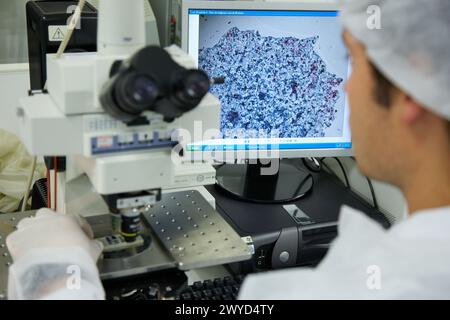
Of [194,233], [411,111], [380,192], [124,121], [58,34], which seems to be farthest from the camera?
[380,192]

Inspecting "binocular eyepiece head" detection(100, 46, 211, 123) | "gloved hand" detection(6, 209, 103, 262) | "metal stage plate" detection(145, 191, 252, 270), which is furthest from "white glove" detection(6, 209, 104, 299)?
"binocular eyepiece head" detection(100, 46, 211, 123)

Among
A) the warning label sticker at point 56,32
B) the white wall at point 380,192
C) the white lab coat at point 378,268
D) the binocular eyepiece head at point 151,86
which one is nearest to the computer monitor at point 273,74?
the white wall at point 380,192

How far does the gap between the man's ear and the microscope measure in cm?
30

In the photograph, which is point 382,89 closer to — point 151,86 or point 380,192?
point 151,86

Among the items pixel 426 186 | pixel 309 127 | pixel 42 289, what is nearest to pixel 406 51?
pixel 426 186

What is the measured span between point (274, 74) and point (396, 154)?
711 mm

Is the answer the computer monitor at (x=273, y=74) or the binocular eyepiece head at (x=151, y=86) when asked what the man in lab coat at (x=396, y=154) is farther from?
the computer monitor at (x=273, y=74)

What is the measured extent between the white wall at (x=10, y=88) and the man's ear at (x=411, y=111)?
142 cm

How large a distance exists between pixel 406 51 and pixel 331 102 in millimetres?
791

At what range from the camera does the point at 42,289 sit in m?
1.03

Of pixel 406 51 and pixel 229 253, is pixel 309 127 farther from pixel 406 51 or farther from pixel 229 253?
pixel 406 51

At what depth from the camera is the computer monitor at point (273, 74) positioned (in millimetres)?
1523

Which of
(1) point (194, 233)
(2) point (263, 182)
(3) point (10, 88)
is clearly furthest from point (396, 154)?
(3) point (10, 88)

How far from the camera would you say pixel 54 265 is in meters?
1.05
